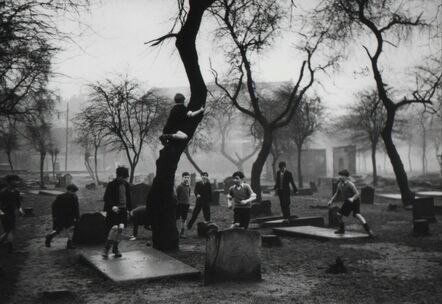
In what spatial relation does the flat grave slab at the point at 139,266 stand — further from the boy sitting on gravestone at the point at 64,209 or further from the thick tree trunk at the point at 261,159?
the thick tree trunk at the point at 261,159

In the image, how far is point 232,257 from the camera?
753 cm

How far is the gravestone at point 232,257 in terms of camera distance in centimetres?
742

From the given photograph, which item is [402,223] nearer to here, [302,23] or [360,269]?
[360,269]

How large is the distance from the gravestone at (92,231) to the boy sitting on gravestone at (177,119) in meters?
2.73

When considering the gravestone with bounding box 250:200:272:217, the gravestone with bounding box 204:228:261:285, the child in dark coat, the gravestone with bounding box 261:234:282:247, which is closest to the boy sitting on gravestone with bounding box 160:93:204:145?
the gravestone with bounding box 204:228:261:285

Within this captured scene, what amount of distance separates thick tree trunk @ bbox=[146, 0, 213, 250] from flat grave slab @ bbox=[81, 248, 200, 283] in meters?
0.81

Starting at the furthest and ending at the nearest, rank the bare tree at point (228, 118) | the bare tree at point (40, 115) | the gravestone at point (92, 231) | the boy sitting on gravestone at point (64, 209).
Answer: the bare tree at point (228, 118)
the bare tree at point (40, 115)
the gravestone at point (92, 231)
the boy sitting on gravestone at point (64, 209)

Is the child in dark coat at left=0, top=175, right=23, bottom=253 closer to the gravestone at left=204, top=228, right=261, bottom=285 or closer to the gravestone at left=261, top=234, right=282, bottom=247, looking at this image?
the gravestone at left=204, top=228, right=261, bottom=285

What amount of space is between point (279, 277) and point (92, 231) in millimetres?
5335

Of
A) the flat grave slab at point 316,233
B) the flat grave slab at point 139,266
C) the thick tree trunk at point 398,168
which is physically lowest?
the flat grave slab at point 139,266

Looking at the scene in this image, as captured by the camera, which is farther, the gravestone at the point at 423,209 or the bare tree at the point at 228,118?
the bare tree at the point at 228,118

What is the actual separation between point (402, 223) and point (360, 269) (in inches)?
302

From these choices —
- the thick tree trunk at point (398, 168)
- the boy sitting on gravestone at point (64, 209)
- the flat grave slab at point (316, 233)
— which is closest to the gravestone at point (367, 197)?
the thick tree trunk at point (398, 168)

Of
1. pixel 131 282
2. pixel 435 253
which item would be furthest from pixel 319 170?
pixel 131 282
